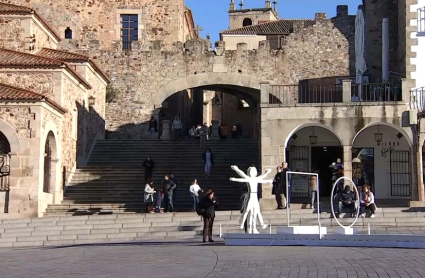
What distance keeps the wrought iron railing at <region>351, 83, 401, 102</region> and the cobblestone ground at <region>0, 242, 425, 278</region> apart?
36.9 feet

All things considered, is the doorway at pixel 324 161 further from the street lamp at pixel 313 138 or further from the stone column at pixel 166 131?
the stone column at pixel 166 131

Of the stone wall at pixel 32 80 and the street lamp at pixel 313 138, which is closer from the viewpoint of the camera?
the street lamp at pixel 313 138

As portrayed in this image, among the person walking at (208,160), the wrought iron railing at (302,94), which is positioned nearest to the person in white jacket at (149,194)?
the person walking at (208,160)

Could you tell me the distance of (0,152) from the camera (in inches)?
1008

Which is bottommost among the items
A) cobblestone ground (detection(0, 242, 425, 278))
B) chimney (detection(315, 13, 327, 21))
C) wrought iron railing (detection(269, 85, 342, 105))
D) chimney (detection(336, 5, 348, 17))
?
cobblestone ground (detection(0, 242, 425, 278))

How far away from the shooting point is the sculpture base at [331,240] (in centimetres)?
1460

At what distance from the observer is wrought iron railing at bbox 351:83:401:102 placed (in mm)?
24781

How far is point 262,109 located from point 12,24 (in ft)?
37.1

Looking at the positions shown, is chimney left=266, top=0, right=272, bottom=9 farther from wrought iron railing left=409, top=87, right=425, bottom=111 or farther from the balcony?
wrought iron railing left=409, top=87, right=425, bottom=111

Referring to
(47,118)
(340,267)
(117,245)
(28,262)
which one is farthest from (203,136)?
(340,267)

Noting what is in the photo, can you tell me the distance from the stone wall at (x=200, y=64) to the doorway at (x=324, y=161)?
31.7 feet

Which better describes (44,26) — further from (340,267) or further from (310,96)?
(340,267)

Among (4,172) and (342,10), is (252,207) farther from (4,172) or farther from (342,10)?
(342,10)

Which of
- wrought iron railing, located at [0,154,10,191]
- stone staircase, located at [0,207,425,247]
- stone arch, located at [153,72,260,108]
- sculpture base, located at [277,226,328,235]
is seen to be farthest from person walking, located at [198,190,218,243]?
stone arch, located at [153,72,260,108]
